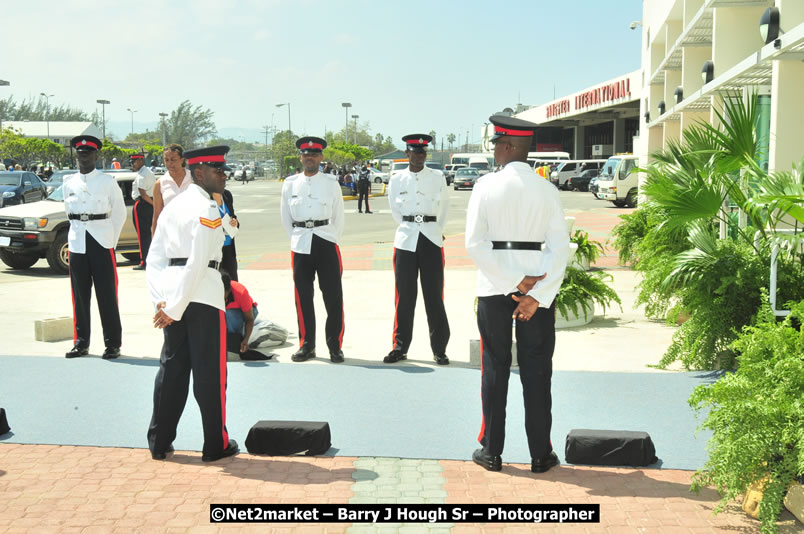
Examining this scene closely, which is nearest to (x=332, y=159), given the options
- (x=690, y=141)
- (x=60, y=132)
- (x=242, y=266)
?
(x=60, y=132)

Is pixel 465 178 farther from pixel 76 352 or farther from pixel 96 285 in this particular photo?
pixel 76 352

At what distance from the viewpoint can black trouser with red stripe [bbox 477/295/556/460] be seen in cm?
496

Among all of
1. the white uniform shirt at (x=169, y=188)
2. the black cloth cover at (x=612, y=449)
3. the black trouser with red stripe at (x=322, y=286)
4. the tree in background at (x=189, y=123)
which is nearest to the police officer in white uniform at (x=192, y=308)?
the black cloth cover at (x=612, y=449)

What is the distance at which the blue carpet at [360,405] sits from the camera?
554 centimetres

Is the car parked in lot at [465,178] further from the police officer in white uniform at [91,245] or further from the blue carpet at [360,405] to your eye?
the blue carpet at [360,405]

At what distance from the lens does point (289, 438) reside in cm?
529

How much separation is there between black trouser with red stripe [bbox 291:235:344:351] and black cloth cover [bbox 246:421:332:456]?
2.48 m

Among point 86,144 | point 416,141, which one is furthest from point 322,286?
point 86,144

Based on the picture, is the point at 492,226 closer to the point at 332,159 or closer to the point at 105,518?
the point at 105,518

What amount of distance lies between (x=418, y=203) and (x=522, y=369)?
9.60ft

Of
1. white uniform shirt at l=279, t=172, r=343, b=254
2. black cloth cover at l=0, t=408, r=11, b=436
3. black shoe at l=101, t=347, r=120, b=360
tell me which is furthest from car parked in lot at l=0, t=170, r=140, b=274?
black cloth cover at l=0, t=408, r=11, b=436

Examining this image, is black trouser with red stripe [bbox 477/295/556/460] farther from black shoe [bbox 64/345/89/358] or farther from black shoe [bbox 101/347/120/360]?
black shoe [bbox 64/345/89/358]

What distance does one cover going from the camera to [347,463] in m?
5.13

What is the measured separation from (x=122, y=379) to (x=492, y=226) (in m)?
3.73
